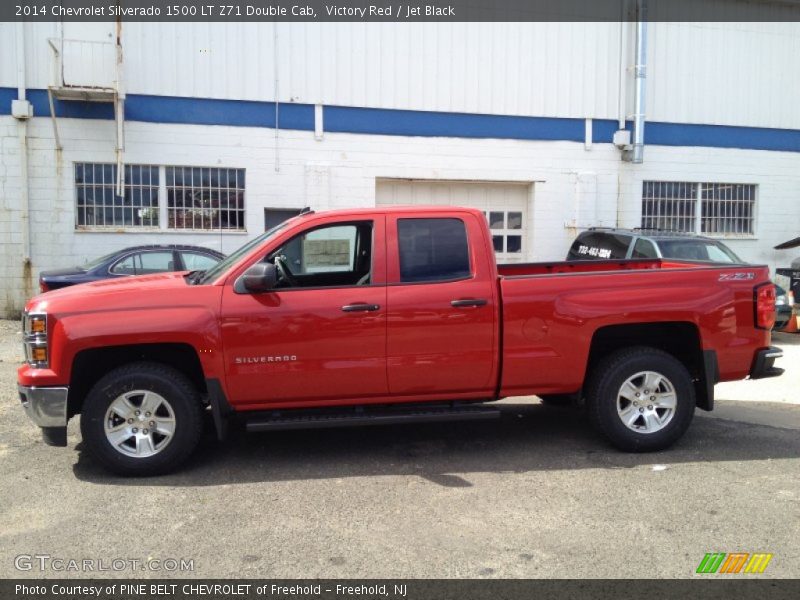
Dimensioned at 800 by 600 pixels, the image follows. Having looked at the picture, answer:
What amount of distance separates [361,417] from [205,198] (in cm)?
973

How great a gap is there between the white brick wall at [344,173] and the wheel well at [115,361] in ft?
28.8

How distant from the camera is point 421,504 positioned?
449 centimetres

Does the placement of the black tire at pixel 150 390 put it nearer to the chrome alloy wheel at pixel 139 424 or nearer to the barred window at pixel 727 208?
the chrome alloy wheel at pixel 139 424

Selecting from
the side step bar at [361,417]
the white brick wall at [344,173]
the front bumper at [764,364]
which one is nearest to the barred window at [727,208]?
the white brick wall at [344,173]

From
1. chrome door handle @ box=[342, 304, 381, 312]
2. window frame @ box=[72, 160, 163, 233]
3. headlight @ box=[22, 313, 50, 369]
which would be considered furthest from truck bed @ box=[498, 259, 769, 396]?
window frame @ box=[72, 160, 163, 233]

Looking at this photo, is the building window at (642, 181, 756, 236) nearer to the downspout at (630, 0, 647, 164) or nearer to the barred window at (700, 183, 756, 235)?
the barred window at (700, 183, 756, 235)

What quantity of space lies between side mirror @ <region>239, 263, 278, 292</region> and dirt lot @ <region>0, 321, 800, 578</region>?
54.1 inches

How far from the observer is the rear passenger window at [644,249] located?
1097 centimetres

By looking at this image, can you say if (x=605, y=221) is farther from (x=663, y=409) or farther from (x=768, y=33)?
(x=663, y=409)

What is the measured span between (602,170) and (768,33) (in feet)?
18.0

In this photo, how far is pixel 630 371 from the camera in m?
5.39

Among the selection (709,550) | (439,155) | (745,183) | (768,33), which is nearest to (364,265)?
(709,550)

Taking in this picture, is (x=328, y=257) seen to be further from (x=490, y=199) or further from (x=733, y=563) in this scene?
(x=490, y=199)

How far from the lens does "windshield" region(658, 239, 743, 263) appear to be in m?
11.1
